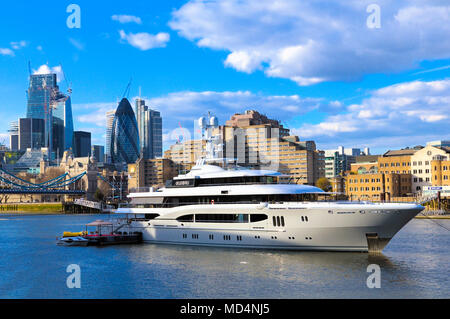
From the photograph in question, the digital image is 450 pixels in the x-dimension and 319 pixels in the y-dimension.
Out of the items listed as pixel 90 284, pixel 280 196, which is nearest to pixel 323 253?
pixel 280 196

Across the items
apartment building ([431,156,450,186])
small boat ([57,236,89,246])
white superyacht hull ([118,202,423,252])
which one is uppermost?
apartment building ([431,156,450,186])

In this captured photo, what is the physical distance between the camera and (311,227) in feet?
109

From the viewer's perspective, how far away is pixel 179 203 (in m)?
40.3

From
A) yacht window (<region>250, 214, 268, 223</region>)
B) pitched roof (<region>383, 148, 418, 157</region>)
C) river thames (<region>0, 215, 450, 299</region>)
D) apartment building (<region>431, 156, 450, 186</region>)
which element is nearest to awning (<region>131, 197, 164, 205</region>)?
river thames (<region>0, 215, 450, 299</region>)

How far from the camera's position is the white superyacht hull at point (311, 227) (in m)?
32.1

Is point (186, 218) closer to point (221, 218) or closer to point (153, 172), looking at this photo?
point (221, 218)

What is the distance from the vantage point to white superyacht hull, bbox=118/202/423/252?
1262 inches

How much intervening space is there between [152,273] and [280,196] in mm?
11555

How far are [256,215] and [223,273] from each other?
782cm

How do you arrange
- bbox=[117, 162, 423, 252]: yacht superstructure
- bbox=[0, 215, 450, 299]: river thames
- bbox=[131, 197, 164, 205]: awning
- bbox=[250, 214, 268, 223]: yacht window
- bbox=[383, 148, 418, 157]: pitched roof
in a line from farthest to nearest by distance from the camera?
bbox=[383, 148, 418, 157]: pitched roof < bbox=[131, 197, 164, 205]: awning < bbox=[250, 214, 268, 223]: yacht window < bbox=[117, 162, 423, 252]: yacht superstructure < bbox=[0, 215, 450, 299]: river thames

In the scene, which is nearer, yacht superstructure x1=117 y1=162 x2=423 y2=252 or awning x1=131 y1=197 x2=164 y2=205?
yacht superstructure x1=117 y1=162 x2=423 y2=252

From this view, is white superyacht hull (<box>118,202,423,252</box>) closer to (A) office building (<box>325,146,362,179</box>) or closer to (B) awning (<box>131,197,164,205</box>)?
(B) awning (<box>131,197,164,205</box>)

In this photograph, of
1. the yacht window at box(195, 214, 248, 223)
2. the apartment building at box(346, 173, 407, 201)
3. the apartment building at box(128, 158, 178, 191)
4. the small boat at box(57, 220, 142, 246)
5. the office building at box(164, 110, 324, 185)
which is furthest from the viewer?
the apartment building at box(128, 158, 178, 191)
